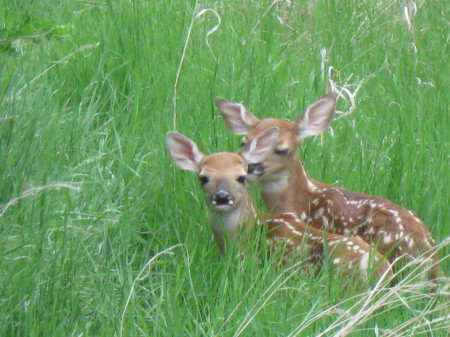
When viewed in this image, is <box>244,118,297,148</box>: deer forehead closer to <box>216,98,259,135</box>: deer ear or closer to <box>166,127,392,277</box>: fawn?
<box>216,98,259,135</box>: deer ear

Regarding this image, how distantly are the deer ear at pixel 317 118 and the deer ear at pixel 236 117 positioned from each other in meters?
0.25

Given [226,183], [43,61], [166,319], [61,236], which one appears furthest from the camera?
[43,61]

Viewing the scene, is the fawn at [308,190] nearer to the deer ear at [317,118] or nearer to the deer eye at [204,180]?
the deer ear at [317,118]

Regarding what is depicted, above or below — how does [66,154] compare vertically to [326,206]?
above

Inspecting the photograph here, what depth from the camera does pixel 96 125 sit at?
6379 mm

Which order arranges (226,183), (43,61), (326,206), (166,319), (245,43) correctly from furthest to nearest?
(245,43)
(43,61)
(326,206)
(226,183)
(166,319)

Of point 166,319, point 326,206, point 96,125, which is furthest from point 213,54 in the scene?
point 166,319

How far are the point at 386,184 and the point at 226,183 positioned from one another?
98cm

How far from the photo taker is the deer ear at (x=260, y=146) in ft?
19.1

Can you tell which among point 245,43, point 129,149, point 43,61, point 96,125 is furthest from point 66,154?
point 245,43

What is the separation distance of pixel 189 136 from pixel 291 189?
24.2 inches

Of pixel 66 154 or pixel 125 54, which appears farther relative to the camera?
pixel 125 54

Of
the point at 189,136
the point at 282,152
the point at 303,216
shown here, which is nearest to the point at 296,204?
the point at 303,216

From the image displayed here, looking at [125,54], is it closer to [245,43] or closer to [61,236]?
[245,43]
